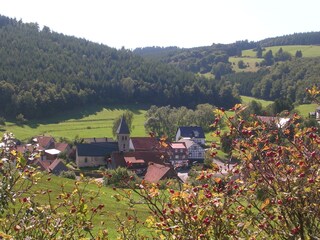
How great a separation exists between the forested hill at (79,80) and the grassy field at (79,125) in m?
4.00

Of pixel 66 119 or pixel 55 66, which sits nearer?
pixel 66 119

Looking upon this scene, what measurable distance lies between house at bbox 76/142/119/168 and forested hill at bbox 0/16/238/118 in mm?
38425

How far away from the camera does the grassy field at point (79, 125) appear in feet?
285

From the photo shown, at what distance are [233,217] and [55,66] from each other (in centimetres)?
13838

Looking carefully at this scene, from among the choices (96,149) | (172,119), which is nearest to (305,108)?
(172,119)

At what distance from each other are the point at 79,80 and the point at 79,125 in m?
32.5

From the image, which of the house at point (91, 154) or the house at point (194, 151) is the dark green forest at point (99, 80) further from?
the house at point (91, 154)

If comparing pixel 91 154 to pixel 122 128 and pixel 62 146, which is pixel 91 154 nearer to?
pixel 122 128

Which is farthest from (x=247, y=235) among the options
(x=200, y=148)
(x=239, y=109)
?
(x=200, y=148)

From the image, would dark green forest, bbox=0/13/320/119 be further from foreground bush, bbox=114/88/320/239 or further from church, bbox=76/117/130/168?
foreground bush, bbox=114/88/320/239

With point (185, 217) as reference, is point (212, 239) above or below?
below

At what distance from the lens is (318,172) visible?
4.90 metres

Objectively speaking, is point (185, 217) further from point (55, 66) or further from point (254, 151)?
point (55, 66)

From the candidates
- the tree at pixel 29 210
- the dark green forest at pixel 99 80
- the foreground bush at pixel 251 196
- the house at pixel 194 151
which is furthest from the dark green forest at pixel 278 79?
the tree at pixel 29 210
